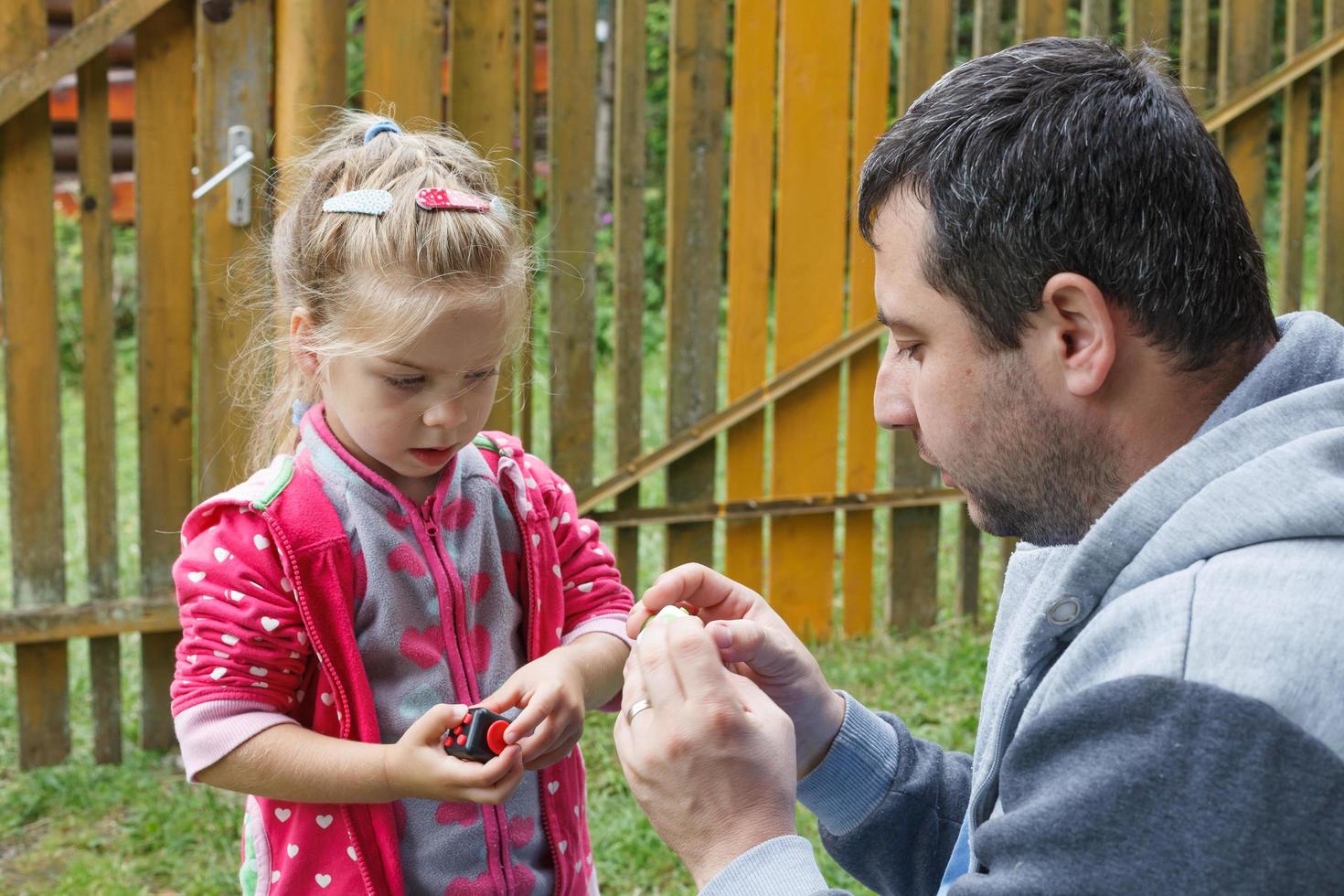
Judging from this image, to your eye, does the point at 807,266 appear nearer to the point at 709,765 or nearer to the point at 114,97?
the point at 709,765

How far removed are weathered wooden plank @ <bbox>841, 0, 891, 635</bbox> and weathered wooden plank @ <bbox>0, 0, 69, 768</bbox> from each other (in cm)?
253

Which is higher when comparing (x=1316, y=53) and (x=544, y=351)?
(x=1316, y=53)

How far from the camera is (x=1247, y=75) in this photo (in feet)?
17.2

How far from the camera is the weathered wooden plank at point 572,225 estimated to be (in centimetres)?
429

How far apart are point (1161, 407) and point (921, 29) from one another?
3.63m

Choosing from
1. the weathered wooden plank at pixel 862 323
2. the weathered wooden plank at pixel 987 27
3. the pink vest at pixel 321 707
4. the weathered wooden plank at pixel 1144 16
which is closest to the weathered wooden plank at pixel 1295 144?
the weathered wooden plank at pixel 1144 16

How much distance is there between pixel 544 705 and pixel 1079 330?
0.92 metres

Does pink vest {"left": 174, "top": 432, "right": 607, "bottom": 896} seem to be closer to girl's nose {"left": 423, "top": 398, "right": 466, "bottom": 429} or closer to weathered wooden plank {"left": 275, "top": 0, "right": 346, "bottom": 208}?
girl's nose {"left": 423, "top": 398, "right": 466, "bottom": 429}

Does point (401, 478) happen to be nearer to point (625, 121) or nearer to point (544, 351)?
point (625, 121)

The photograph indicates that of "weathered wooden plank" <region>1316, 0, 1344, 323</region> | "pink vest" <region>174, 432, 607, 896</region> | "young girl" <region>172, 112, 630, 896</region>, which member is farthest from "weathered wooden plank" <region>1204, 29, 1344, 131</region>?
"pink vest" <region>174, 432, 607, 896</region>

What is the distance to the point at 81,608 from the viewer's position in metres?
4.04

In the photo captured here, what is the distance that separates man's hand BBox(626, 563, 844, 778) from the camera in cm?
196

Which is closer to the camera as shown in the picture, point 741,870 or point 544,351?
point 741,870

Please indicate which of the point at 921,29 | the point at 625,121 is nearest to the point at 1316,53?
the point at 921,29
